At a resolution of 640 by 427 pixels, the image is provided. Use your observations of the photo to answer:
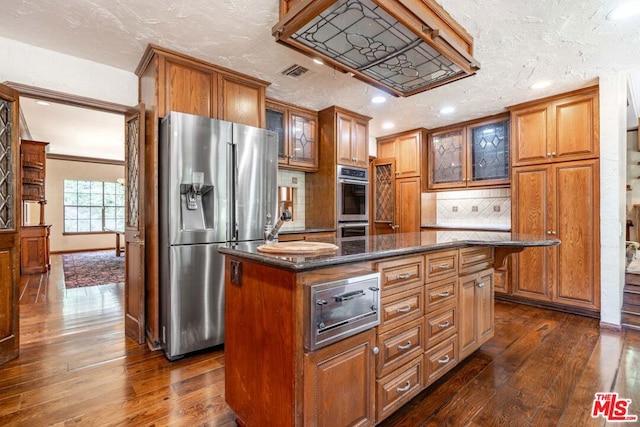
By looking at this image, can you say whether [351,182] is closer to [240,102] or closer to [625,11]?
[240,102]

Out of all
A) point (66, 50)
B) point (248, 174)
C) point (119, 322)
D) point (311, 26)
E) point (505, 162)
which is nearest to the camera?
point (311, 26)

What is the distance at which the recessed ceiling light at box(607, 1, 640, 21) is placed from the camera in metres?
1.99

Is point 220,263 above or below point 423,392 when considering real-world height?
above

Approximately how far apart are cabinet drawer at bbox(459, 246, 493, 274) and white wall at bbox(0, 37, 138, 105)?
3178 millimetres

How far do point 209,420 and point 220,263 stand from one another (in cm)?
118

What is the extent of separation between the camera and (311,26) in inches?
63.8

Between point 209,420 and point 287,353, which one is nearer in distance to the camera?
point 287,353

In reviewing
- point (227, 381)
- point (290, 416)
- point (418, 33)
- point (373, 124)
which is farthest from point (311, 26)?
point (373, 124)

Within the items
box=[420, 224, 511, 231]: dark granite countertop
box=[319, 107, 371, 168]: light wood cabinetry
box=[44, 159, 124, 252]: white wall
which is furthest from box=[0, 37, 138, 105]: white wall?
box=[44, 159, 124, 252]: white wall

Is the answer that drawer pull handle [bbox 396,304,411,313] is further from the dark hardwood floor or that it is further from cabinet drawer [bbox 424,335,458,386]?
the dark hardwood floor

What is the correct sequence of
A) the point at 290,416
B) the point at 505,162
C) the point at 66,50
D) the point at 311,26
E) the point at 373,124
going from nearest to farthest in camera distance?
1. the point at 290,416
2. the point at 311,26
3. the point at 66,50
4. the point at 505,162
5. the point at 373,124

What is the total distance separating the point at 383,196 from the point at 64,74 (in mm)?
4343

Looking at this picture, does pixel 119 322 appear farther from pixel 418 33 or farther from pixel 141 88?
pixel 418 33

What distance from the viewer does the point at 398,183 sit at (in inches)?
204
